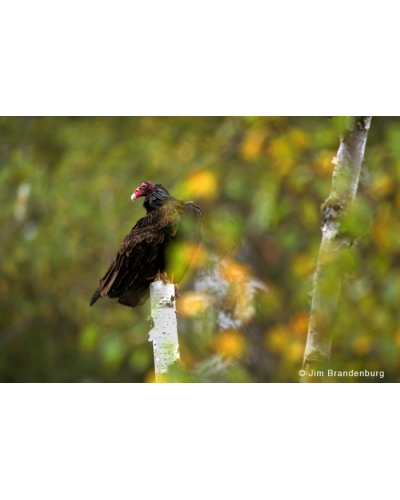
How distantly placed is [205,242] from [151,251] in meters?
0.19

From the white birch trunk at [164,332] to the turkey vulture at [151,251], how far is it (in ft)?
0.52

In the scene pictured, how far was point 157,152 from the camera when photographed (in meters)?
4.17

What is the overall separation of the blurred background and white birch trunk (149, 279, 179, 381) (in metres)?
0.16

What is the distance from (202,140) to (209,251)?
97 cm

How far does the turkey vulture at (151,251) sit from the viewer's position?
264 cm

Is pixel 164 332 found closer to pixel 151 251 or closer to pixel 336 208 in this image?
pixel 151 251

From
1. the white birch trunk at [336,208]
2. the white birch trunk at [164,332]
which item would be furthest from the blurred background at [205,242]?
the white birch trunk at [164,332]

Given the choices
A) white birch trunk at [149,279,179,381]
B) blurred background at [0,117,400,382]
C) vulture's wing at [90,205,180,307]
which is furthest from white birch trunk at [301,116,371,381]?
vulture's wing at [90,205,180,307]

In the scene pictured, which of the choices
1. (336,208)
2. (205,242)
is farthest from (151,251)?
(336,208)

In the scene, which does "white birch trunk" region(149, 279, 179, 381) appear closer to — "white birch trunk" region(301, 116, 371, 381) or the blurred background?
the blurred background

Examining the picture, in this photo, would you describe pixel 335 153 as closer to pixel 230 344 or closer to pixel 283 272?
pixel 230 344

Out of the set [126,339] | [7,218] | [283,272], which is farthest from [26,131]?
[283,272]

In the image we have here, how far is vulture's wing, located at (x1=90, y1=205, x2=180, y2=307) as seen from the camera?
2645 mm

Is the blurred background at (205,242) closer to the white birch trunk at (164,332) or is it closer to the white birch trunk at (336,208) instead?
the white birch trunk at (336,208)
